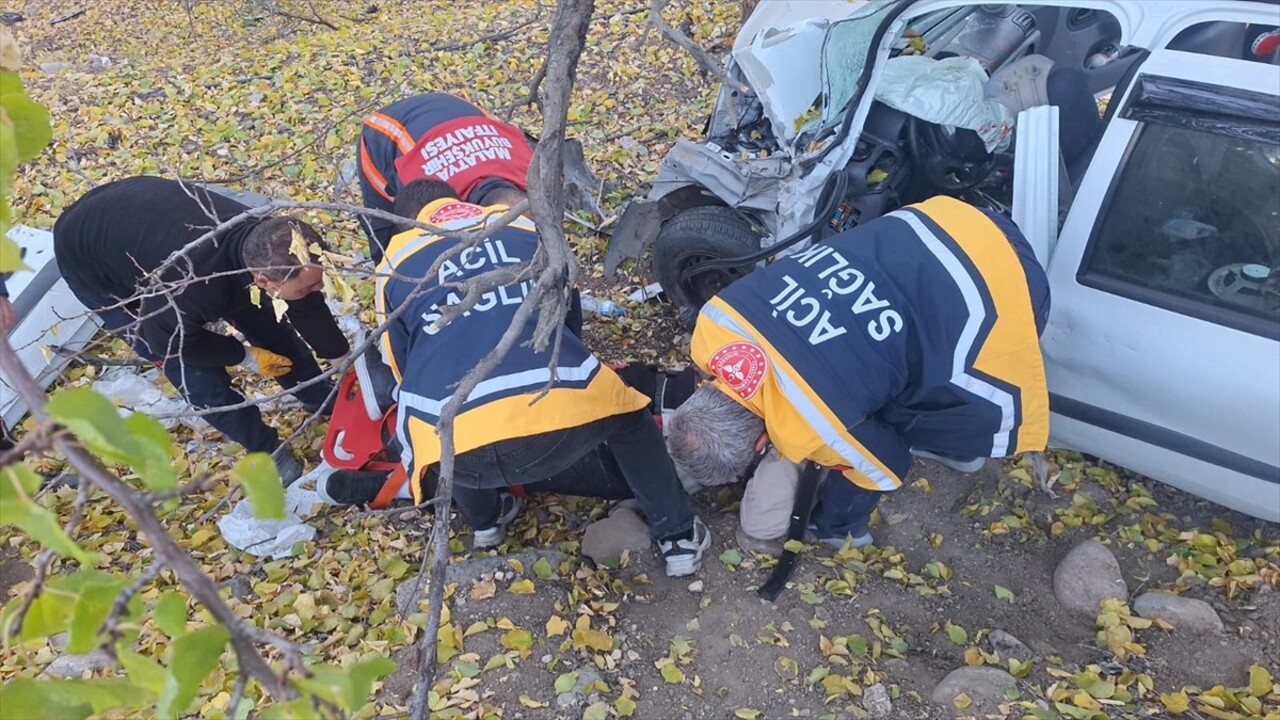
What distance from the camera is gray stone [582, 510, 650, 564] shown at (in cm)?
329

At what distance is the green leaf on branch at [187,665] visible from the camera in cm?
71

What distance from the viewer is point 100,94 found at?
7.12 m

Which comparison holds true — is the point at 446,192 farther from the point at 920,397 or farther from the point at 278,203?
the point at 920,397

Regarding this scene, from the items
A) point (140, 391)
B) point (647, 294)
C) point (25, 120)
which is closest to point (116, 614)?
point (25, 120)

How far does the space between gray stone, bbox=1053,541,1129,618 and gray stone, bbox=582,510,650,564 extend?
149cm

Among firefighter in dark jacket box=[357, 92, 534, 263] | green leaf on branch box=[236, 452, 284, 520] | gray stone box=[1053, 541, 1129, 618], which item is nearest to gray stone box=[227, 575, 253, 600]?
firefighter in dark jacket box=[357, 92, 534, 263]

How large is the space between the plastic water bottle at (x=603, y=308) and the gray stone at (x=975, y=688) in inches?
95.0

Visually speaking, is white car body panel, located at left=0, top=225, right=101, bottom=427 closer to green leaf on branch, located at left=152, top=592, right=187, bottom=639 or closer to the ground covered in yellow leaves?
the ground covered in yellow leaves

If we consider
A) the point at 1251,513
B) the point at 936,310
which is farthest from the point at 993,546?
the point at 936,310

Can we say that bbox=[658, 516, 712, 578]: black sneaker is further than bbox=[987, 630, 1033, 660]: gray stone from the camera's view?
Yes

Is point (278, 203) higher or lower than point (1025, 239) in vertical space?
higher

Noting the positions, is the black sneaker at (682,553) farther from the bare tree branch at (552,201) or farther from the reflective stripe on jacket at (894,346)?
the bare tree branch at (552,201)

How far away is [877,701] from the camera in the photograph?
2.63 m

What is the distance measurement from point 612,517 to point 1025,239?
5.90 ft
